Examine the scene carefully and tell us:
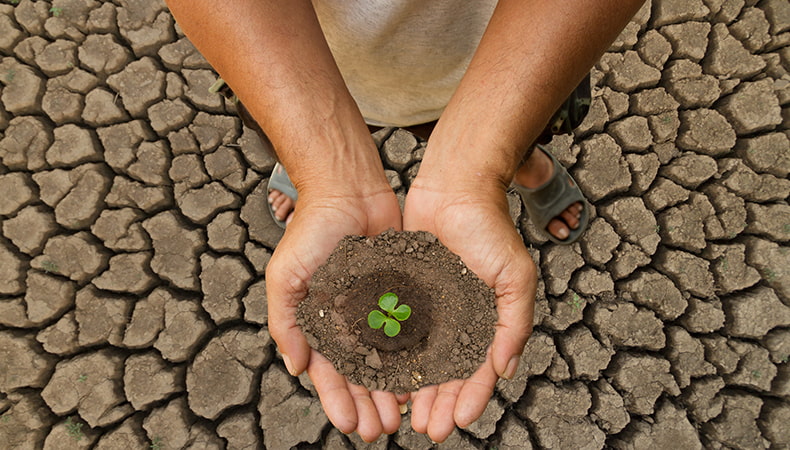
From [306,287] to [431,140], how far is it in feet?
1.59

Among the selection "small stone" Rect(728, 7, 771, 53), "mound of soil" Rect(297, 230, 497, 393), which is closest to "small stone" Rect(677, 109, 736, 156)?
"small stone" Rect(728, 7, 771, 53)

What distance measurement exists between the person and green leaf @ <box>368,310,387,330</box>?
0.15 meters

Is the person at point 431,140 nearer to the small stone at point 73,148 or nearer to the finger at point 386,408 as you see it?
the finger at point 386,408

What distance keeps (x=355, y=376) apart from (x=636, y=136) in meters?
1.77

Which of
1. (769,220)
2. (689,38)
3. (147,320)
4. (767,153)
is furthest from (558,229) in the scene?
(147,320)

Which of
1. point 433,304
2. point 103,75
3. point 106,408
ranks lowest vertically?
point 106,408

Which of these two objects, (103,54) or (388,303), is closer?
(388,303)

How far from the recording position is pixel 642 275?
2176mm

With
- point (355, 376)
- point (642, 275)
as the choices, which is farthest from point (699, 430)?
point (355, 376)

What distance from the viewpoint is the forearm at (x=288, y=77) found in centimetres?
119

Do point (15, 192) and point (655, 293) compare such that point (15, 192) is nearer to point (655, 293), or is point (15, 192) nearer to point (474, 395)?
point (474, 395)

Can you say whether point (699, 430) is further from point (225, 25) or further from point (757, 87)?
point (225, 25)

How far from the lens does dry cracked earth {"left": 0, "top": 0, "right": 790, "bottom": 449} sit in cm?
197

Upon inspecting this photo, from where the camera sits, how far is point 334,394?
4.23 feet
